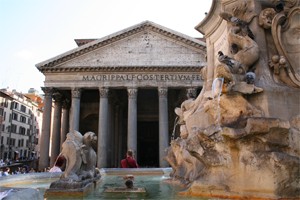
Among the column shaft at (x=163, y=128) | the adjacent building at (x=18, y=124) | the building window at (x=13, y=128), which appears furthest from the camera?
the building window at (x=13, y=128)

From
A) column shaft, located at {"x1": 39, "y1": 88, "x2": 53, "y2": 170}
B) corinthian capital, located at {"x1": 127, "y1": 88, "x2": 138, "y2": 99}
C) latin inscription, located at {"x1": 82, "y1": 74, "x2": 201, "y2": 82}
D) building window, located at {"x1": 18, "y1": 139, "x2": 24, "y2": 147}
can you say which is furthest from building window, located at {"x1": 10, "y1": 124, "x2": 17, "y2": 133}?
corinthian capital, located at {"x1": 127, "y1": 88, "x2": 138, "y2": 99}

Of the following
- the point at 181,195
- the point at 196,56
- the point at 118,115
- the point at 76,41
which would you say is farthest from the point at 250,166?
the point at 76,41

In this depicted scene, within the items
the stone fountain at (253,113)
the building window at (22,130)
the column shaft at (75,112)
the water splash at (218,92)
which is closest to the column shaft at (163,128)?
the column shaft at (75,112)

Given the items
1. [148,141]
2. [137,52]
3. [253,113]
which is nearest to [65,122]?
[148,141]

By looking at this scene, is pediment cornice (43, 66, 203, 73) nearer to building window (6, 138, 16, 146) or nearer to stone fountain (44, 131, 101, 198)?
stone fountain (44, 131, 101, 198)

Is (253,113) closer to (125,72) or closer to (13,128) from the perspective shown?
(125,72)

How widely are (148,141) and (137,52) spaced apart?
10.1 metres

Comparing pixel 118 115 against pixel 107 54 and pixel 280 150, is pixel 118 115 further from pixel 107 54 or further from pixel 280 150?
pixel 280 150

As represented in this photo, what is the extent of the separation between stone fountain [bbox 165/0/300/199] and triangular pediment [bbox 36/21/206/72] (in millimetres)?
18898

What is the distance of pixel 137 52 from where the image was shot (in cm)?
2373

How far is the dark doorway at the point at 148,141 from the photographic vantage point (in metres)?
29.7

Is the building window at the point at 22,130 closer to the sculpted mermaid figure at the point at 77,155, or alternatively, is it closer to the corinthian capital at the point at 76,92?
the corinthian capital at the point at 76,92

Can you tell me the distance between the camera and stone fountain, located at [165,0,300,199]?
3107mm

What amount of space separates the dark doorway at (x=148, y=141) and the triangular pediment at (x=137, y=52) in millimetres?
8282
